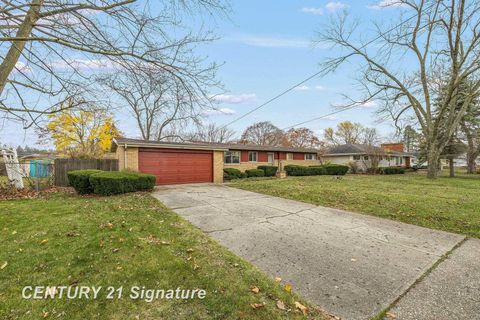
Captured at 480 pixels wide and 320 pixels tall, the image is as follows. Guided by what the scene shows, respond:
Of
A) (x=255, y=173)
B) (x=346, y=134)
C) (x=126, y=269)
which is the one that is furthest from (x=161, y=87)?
(x=346, y=134)

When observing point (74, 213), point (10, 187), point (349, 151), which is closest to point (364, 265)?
point (74, 213)

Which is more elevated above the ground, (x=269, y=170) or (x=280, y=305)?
(x=269, y=170)

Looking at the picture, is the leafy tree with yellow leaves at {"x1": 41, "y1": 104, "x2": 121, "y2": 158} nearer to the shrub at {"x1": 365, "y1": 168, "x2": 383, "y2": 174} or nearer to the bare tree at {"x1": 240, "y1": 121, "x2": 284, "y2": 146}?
the bare tree at {"x1": 240, "y1": 121, "x2": 284, "y2": 146}

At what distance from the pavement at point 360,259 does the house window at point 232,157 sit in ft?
43.3

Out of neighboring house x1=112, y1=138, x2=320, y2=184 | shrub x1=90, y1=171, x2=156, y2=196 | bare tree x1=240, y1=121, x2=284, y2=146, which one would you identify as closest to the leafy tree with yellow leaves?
neighboring house x1=112, y1=138, x2=320, y2=184

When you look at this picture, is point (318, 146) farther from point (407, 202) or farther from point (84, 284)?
point (84, 284)

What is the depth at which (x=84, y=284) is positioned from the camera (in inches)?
102

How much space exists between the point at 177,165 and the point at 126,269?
10480 millimetres

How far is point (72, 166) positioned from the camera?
12.4m

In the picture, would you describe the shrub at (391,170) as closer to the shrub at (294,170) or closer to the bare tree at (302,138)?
the shrub at (294,170)

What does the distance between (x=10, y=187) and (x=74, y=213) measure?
697 cm

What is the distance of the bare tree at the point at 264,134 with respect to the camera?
1656 inches

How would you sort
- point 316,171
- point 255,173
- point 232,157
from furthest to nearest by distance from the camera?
point 316,171 < point 232,157 < point 255,173

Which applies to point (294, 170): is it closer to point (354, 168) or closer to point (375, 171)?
point (354, 168)
